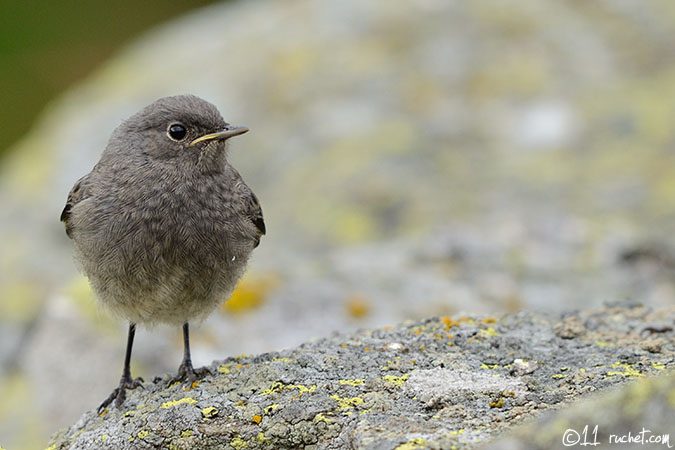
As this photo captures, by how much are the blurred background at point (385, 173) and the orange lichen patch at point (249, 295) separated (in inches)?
0.7

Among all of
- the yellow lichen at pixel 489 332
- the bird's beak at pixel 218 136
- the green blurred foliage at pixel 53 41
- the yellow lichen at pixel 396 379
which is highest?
the green blurred foliage at pixel 53 41

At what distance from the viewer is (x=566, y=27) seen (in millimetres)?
11039

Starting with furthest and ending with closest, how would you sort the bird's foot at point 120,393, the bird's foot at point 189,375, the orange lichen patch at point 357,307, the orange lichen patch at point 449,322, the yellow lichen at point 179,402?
1. the orange lichen patch at point 357,307
2. the orange lichen patch at point 449,322
3. the bird's foot at point 120,393
4. the bird's foot at point 189,375
5. the yellow lichen at point 179,402

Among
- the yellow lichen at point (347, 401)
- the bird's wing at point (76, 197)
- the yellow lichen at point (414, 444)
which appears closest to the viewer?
the yellow lichen at point (414, 444)

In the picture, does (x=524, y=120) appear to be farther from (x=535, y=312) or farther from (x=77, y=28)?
(x=77, y=28)

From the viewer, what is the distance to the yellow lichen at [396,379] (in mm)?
4625

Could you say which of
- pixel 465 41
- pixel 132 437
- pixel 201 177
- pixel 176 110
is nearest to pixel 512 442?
pixel 132 437

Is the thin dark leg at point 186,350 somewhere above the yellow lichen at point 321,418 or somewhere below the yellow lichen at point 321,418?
above

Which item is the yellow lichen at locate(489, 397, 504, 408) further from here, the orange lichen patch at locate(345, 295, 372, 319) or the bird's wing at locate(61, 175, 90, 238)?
the bird's wing at locate(61, 175, 90, 238)

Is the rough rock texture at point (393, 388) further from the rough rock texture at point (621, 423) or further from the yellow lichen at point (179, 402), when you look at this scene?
the rough rock texture at point (621, 423)

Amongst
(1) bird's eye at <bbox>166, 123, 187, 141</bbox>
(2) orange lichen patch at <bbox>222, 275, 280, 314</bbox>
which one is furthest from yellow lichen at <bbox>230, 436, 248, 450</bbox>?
(2) orange lichen patch at <bbox>222, 275, 280, 314</bbox>

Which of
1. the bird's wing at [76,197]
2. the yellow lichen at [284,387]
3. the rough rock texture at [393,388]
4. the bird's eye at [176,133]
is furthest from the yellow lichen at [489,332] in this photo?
the bird's wing at [76,197]

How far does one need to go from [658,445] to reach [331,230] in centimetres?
628

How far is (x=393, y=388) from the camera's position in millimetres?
4578
